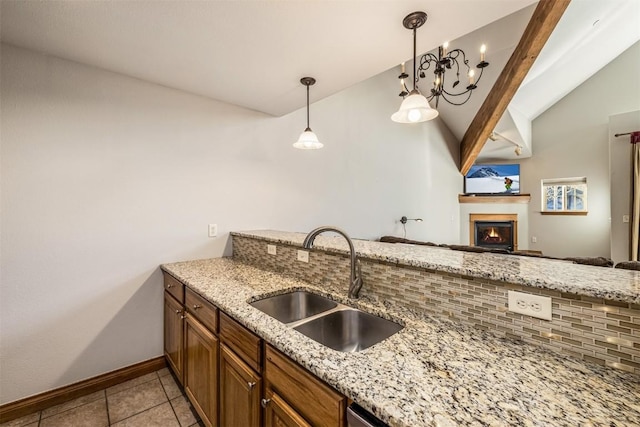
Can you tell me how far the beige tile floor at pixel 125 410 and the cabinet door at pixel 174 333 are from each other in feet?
0.50

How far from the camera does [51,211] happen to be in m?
1.79

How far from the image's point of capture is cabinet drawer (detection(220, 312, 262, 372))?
3.69ft

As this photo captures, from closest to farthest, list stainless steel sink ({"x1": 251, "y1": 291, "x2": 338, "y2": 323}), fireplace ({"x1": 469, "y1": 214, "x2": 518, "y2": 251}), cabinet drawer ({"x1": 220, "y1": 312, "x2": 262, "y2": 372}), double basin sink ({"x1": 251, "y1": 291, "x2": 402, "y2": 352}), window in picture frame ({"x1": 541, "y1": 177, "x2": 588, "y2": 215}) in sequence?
cabinet drawer ({"x1": 220, "y1": 312, "x2": 262, "y2": 372}) → double basin sink ({"x1": 251, "y1": 291, "x2": 402, "y2": 352}) → stainless steel sink ({"x1": 251, "y1": 291, "x2": 338, "y2": 323}) → window in picture frame ({"x1": 541, "y1": 177, "x2": 588, "y2": 215}) → fireplace ({"x1": 469, "y1": 214, "x2": 518, "y2": 251})

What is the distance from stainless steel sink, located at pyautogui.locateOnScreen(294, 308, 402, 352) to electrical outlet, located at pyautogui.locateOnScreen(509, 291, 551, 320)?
53 cm

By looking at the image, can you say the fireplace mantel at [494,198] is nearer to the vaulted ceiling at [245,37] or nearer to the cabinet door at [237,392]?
the vaulted ceiling at [245,37]

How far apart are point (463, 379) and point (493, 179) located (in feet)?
22.4

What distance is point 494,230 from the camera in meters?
6.35

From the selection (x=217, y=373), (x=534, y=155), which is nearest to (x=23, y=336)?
(x=217, y=373)

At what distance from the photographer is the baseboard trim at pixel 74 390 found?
1688 millimetres

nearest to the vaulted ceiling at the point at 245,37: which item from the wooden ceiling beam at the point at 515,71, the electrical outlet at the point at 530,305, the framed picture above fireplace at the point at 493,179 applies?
the electrical outlet at the point at 530,305

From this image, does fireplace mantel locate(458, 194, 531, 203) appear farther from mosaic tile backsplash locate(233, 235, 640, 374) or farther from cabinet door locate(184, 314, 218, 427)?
cabinet door locate(184, 314, 218, 427)

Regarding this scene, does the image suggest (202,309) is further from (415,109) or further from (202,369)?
(415,109)

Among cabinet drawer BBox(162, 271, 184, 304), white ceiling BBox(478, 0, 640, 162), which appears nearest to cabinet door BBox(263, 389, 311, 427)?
cabinet drawer BBox(162, 271, 184, 304)

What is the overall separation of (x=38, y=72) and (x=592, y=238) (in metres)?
8.86
